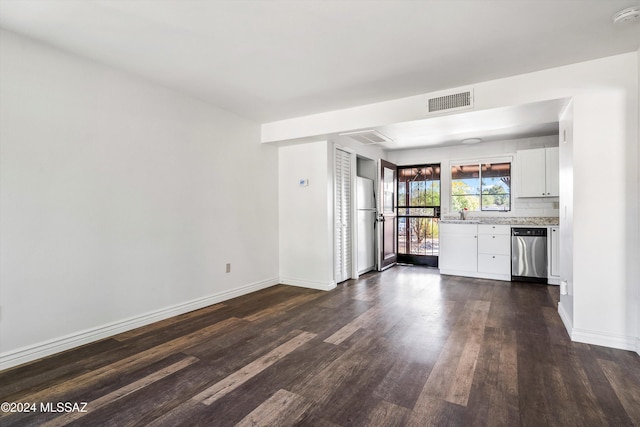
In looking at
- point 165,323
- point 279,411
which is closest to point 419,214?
point 165,323

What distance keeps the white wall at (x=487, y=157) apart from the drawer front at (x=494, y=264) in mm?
963

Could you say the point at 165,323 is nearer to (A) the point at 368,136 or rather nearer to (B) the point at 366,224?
(A) the point at 368,136

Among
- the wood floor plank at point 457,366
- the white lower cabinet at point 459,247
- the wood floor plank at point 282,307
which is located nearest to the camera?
the wood floor plank at point 457,366

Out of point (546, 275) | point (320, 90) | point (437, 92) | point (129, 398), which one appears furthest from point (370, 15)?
point (546, 275)

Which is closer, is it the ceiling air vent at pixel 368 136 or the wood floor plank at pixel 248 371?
the wood floor plank at pixel 248 371

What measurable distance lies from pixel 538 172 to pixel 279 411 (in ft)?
17.5

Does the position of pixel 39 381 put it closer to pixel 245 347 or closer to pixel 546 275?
pixel 245 347

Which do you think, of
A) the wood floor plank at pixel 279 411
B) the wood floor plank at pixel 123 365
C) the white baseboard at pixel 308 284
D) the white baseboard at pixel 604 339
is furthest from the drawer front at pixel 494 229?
the wood floor plank at pixel 279 411

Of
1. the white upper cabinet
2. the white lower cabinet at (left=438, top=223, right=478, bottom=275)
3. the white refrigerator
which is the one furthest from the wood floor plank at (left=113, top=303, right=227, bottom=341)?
the white upper cabinet

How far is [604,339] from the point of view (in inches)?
104

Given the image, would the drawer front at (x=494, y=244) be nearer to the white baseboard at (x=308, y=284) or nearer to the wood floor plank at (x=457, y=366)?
the wood floor plank at (x=457, y=366)

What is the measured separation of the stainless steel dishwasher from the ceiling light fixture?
11.5ft

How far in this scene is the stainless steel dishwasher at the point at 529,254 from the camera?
4922 millimetres

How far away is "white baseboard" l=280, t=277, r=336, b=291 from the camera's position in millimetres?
4555
